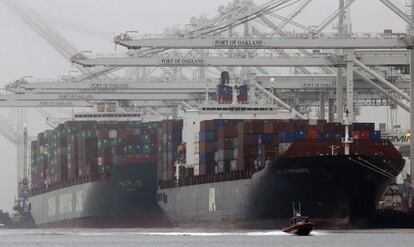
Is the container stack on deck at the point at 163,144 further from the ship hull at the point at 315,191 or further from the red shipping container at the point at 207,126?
the ship hull at the point at 315,191

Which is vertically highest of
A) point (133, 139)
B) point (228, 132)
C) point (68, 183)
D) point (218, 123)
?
point (218, 123)

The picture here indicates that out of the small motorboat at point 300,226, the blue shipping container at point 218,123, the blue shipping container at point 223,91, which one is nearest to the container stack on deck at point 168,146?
the blue shipping container at point 223,91

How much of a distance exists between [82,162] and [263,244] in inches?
1827

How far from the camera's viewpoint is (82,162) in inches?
5453

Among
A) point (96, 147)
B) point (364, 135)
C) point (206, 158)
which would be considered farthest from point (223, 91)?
point (364, 135)

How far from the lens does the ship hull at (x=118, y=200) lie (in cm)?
13638

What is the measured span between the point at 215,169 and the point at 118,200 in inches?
917

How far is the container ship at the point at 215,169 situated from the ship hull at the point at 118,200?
79 mm

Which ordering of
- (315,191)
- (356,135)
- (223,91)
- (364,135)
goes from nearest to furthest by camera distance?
1. (315,191)
2. (356,135)
3. (364,135)
4. (223,91)

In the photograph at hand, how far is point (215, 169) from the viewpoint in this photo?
11862 cm

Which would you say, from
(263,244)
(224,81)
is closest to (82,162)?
(224,81)

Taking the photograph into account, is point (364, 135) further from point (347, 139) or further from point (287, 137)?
point (287, 137)

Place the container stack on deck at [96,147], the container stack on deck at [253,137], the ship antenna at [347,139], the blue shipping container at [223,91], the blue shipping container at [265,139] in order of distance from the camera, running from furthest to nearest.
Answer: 1. the container stack on deck at [96,147]
2. the blue shipping container at [223,91]
3. the blue shipping container at [265,139]
4. the container stack on deck at [253,137]
5. the ship antenna at [347,139]

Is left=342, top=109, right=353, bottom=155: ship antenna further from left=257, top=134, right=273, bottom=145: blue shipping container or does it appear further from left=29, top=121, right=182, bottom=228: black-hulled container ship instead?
left=29, top=121, right=182, bottom=228: black-hulled container ship
